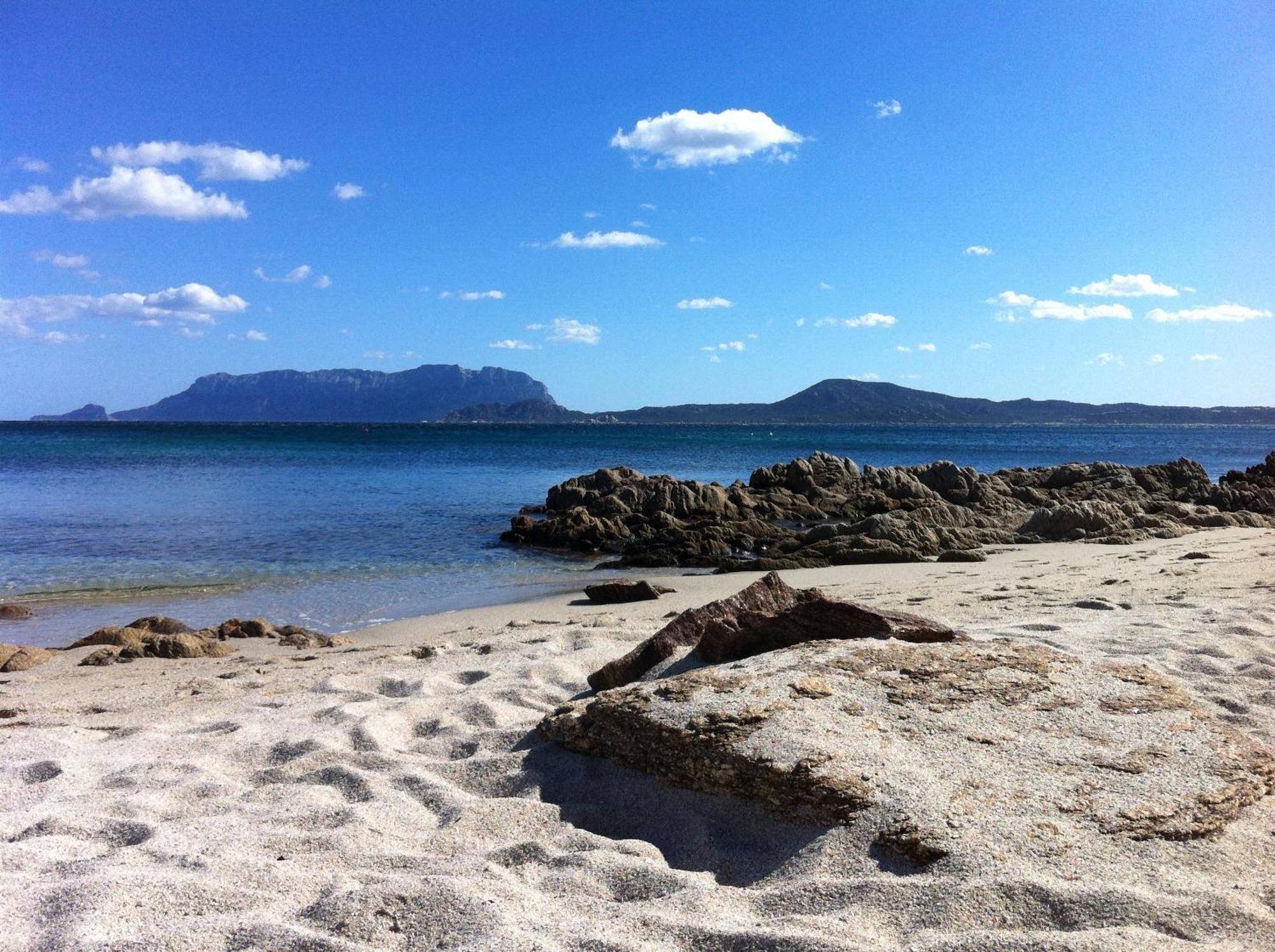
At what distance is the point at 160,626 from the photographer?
8.80 meters

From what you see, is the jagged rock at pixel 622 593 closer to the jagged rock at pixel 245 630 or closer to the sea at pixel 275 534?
the sea at pixel 275 534

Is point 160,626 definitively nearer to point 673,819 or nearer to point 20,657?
point 20,657

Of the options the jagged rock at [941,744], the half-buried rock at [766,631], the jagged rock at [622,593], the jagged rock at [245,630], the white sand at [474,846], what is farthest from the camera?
the jagged rock at [622,593]

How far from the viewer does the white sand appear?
8.11ft

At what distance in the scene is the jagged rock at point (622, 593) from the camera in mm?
10070

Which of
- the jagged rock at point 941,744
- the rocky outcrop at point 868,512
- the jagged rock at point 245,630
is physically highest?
the jagged rock at point 941,744

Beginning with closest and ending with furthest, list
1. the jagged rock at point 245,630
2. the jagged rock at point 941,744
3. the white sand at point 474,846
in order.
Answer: the white sand at point 474,846, the jagged rock at point 941,744, the jagged rock at point 245,630

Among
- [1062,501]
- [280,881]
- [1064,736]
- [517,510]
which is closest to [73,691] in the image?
[280,881]

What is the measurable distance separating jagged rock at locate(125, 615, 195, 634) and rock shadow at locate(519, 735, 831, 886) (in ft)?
21.0

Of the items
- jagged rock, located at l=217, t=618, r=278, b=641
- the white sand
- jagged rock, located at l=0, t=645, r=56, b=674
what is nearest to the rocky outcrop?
jagged rock, located at l=217, t=618, r=278, b=641

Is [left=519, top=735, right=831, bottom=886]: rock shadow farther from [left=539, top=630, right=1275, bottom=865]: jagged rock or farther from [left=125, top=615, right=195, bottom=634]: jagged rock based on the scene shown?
[left=125, top=615, right=195, bottom=634]: jagged rock

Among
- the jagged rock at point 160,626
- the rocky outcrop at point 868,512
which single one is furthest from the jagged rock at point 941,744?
the rocky outcrop at point 868,512

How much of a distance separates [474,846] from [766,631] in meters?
2.11

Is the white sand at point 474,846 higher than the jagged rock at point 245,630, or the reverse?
the white sand at point 474,846
